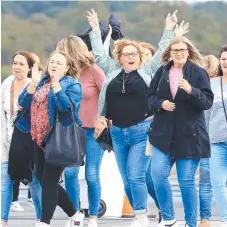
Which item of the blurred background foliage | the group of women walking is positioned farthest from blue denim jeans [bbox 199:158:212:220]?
the blurred background foliage

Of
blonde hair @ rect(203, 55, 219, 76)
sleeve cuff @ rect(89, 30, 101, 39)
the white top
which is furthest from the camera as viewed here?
blonde hair @ rect(203, 55, 219, 76)

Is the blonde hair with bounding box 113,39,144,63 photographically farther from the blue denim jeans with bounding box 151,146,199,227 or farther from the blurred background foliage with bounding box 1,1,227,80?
the blurred background foliage with bounding box 1,1,227,80

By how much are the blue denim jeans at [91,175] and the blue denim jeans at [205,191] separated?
3.13 ft

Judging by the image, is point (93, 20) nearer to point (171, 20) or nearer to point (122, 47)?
point (122, 47)

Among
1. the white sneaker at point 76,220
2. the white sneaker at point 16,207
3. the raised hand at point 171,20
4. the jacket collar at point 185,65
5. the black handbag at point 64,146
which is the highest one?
the raised hand at point 171,20

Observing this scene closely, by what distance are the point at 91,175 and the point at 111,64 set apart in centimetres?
100

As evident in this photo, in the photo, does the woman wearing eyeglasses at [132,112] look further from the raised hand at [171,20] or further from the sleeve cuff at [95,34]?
the sleeve cuff at [95,34]

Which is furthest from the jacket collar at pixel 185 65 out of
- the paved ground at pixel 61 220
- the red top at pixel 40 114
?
the paved ground at pixel 61 220

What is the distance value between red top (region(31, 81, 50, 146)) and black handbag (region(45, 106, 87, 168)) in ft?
0.26

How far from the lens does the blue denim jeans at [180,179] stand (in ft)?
30.1

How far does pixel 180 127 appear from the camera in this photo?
9.17 metres

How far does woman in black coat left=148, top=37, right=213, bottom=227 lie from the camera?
9.13m

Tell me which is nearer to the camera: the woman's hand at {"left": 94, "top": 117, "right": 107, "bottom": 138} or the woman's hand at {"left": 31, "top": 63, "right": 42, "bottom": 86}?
the woman's hand at {"left": 31, "top": 63, "right": 42, "bottom": 86}

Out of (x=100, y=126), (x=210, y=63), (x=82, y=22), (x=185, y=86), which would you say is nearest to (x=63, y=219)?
(x=100, y=126)
